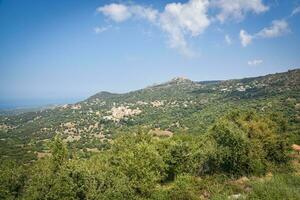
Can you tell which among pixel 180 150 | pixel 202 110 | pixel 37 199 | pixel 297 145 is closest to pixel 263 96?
pixel 202 110

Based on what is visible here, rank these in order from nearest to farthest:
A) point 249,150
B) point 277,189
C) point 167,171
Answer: point 277,189, point 249,150, point 167,171

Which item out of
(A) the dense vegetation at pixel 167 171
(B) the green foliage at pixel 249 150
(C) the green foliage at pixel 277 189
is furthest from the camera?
(B) the green foliage at pixel 249 150

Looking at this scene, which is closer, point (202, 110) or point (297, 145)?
point (297, 145)

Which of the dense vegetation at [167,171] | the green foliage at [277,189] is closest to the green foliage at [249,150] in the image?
the dense vegetation at [167,171]

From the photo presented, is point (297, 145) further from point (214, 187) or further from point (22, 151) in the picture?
point (22, 151)

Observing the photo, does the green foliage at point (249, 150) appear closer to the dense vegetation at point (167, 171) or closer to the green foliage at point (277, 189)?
the dense vegetation at point (167, 171)

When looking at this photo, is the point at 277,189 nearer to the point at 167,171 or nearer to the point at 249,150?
the point at 249,150

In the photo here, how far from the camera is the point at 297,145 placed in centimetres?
8044


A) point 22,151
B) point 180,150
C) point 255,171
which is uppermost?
point 180,150

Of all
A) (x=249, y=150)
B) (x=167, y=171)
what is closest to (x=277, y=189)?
(x=249, y=150)

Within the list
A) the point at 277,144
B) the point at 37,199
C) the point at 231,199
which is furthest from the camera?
the point at 277,144

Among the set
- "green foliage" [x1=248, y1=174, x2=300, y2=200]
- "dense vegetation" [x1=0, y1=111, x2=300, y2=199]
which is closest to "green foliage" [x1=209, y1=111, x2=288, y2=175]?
"dense vegetation" [x1=0, y1=111, x2=300, y2=199]

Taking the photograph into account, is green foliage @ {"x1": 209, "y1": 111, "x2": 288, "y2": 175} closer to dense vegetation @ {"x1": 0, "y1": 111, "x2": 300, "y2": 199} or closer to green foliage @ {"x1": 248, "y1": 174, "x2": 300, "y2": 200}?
dense vegetation @ {"x1": 0, "y1": 111, "x2": 300, "y2": 199}

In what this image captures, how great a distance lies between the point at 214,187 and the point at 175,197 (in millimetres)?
7599
